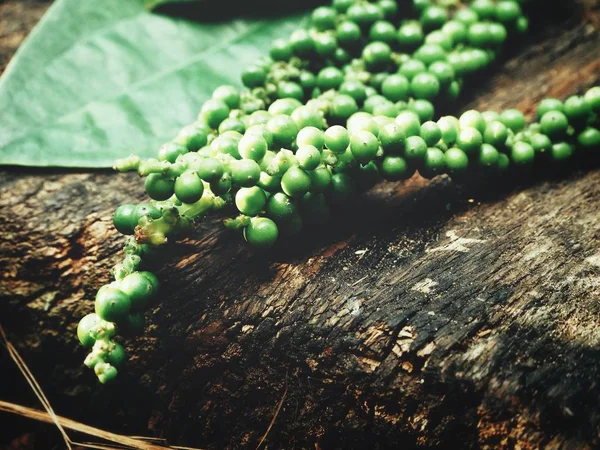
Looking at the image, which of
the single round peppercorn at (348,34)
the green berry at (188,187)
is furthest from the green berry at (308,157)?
the single round peppercorn at (348,34)

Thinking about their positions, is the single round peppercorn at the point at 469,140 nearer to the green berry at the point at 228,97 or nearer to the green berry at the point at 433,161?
the green berry at the point at 433,161

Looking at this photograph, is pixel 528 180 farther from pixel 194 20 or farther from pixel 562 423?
pixel 194 20

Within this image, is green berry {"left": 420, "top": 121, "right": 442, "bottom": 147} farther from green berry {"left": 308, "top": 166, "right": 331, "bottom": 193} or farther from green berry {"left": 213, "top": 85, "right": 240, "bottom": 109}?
green berry {"left": 213, "top": 85, "right": 240, "bottom": 109}

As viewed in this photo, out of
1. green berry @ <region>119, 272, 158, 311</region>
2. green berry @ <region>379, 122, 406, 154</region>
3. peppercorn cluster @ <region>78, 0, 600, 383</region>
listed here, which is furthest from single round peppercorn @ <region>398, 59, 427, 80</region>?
green berry @ <region>119, 272, 158, 311</region>

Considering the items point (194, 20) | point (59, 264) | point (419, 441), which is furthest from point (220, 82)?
point (419, 441)

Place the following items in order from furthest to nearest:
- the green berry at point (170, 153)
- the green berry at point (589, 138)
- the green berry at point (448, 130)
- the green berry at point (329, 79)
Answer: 1. the green berry at point (329, 79)
2. the green berry at point (589, 138)
3. the green berry at point (448, 130)
4. the green berry at point (170, 153)

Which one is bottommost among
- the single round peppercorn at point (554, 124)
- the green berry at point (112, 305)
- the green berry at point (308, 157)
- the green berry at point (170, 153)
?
the single round peppercorn at point (554, 124)
